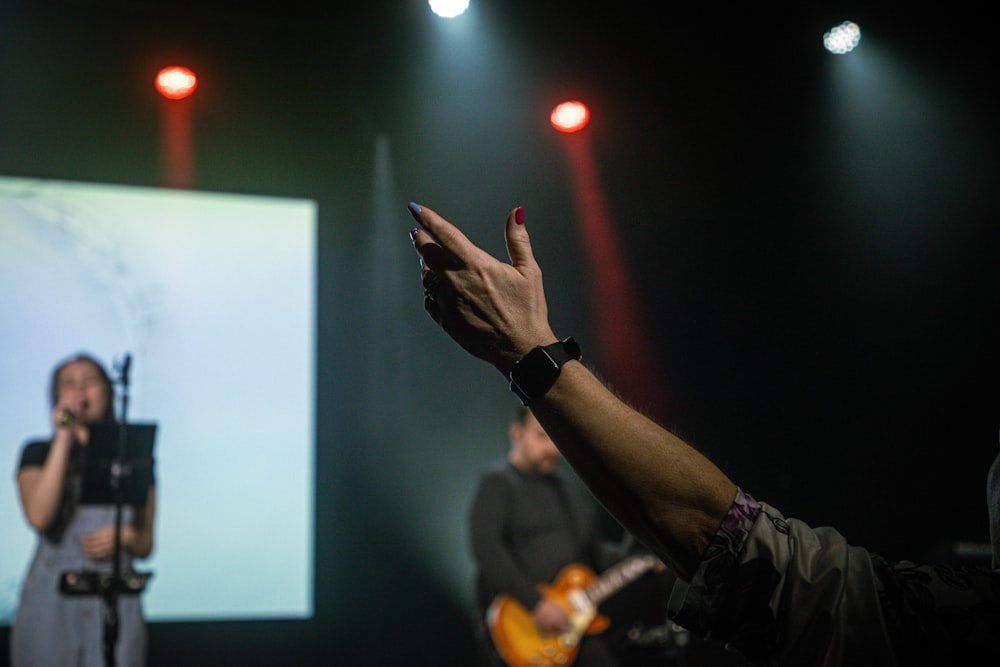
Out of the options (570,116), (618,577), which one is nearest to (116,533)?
(618,577)

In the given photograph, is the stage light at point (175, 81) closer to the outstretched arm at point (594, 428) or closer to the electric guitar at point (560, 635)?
the electric guitar at point (560, 635)

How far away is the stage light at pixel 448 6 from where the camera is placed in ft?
13.7

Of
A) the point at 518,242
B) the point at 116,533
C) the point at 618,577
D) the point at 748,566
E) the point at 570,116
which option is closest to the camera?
the point at 748,566

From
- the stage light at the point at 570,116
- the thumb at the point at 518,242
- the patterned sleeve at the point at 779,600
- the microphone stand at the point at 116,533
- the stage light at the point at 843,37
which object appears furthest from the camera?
the stage light at the point at 570,116

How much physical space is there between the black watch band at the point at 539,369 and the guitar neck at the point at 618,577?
350cm

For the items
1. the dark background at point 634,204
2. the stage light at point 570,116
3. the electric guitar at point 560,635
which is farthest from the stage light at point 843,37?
the electric guitar at point 560,635

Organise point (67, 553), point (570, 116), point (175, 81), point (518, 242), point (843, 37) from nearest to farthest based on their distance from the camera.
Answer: point (518, 242) → point (67, 553) → point (175, 81) → point (843, 37) → point (570, 116)

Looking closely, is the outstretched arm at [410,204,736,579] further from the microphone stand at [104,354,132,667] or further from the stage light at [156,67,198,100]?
the stage light at [156,67,198,100]

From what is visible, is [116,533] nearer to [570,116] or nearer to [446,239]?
[446,239]

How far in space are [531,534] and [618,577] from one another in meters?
0.45

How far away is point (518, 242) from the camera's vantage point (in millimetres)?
907

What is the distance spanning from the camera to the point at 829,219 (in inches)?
180

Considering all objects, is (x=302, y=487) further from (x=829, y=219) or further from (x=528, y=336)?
(x=528, y=336)

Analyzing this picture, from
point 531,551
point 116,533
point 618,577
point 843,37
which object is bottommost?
point 618,577
